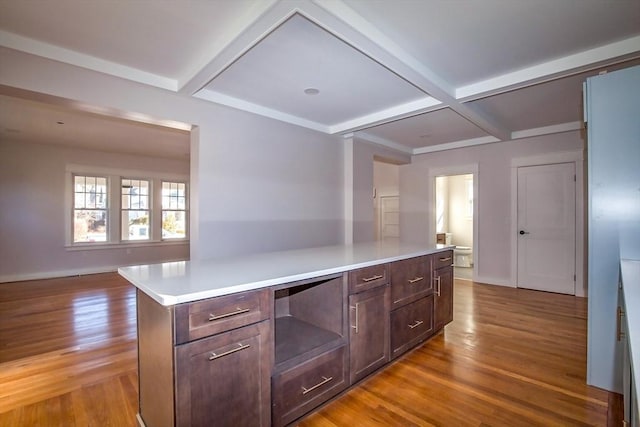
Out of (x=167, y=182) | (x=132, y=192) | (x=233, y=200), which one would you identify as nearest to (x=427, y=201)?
(x=233, y=200)

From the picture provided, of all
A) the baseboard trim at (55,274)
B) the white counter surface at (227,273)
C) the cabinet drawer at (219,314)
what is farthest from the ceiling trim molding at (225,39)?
the baseboard trim at (55,274)

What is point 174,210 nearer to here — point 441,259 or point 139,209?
point 139,209

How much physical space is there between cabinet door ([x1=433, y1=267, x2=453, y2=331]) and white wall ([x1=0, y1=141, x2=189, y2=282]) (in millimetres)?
6785

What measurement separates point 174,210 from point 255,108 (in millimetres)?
4987

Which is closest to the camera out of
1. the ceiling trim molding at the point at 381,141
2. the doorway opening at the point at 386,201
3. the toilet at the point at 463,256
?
the ceiling trim molding at the point at 381,141

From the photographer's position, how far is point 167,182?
7.40 metres

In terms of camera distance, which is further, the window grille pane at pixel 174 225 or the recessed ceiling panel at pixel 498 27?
the window grille pane at pixel 174 225

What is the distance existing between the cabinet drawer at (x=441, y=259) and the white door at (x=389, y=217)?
14.7 feet

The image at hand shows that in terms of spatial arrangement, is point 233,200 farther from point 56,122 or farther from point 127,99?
point 56,122

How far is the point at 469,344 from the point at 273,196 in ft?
8.77

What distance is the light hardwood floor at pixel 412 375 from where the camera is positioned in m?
1.85

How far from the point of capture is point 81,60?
254 cm

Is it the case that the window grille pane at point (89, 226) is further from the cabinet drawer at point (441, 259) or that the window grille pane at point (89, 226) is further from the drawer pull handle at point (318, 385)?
the cabinet drawer at point (441, 259)

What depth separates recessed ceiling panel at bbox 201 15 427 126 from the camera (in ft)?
7.52
